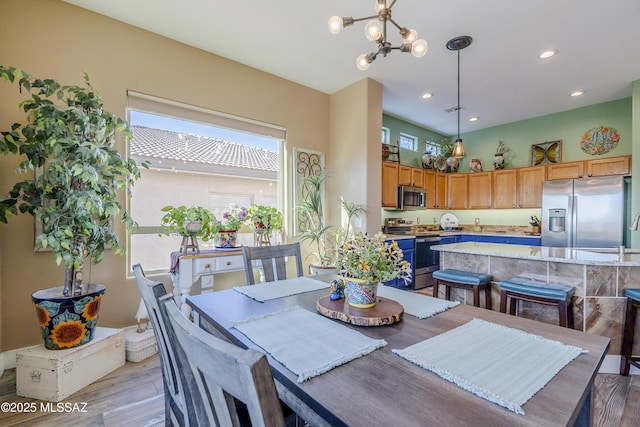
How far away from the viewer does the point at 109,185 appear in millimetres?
2271

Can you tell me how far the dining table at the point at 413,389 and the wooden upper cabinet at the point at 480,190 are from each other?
535 cm

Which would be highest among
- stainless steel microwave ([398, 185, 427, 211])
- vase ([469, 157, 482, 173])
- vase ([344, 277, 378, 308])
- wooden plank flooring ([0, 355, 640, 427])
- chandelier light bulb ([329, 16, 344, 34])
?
chandelier light bulb ([329, 16, 344, 34])

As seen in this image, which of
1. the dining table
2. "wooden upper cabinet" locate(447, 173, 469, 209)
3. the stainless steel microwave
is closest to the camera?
the dining table

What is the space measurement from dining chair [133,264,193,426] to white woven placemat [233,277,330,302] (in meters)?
0.49

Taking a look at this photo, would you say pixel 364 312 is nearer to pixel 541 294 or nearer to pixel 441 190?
pixel 541 294

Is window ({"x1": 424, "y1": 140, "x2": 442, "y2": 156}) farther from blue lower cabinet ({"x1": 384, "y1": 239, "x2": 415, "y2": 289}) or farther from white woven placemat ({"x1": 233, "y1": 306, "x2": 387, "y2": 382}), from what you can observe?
white woven placemat ({"x1": 233, "y1": 306, "x2": 387, "y2": 382})

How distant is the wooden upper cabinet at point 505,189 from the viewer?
5.45 metres

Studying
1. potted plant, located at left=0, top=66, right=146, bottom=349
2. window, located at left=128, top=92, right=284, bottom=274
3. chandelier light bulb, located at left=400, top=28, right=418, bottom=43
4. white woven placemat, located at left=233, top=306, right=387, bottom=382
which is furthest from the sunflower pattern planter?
chandelier light bulb, located at left=400, top=28, right=418, bottom=43

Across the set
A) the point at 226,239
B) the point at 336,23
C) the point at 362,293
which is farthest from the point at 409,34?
the point at 226,239

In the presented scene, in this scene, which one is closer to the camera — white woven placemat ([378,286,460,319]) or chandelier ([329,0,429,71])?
white woven placemat ([378,286,460,319])

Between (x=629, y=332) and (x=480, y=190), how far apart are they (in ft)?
13.5

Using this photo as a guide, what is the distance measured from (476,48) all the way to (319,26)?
176cm

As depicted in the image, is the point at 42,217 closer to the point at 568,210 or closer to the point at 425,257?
the point at 425,257

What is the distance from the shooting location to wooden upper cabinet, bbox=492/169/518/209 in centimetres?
545
